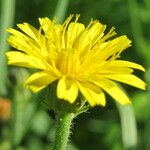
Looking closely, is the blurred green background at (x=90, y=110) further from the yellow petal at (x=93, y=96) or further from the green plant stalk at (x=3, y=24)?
the yellow petal at (x=93, y=96)

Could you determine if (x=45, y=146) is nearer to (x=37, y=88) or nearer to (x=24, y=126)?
(x=24, y=126)

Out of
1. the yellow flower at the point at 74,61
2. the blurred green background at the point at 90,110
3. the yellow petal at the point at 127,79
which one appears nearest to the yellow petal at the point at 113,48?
the yellow flower at the point at 74,61

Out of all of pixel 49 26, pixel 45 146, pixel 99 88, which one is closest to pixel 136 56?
pixel 45 146

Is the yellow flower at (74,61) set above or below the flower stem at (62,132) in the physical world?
above

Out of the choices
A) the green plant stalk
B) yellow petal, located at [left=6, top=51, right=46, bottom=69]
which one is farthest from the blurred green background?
yellow petal, located at [left=6, top=51, right=46, bottom=69]

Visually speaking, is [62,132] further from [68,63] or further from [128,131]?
[128,131]

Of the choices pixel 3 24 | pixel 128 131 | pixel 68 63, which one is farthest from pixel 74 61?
pixel 3 24
